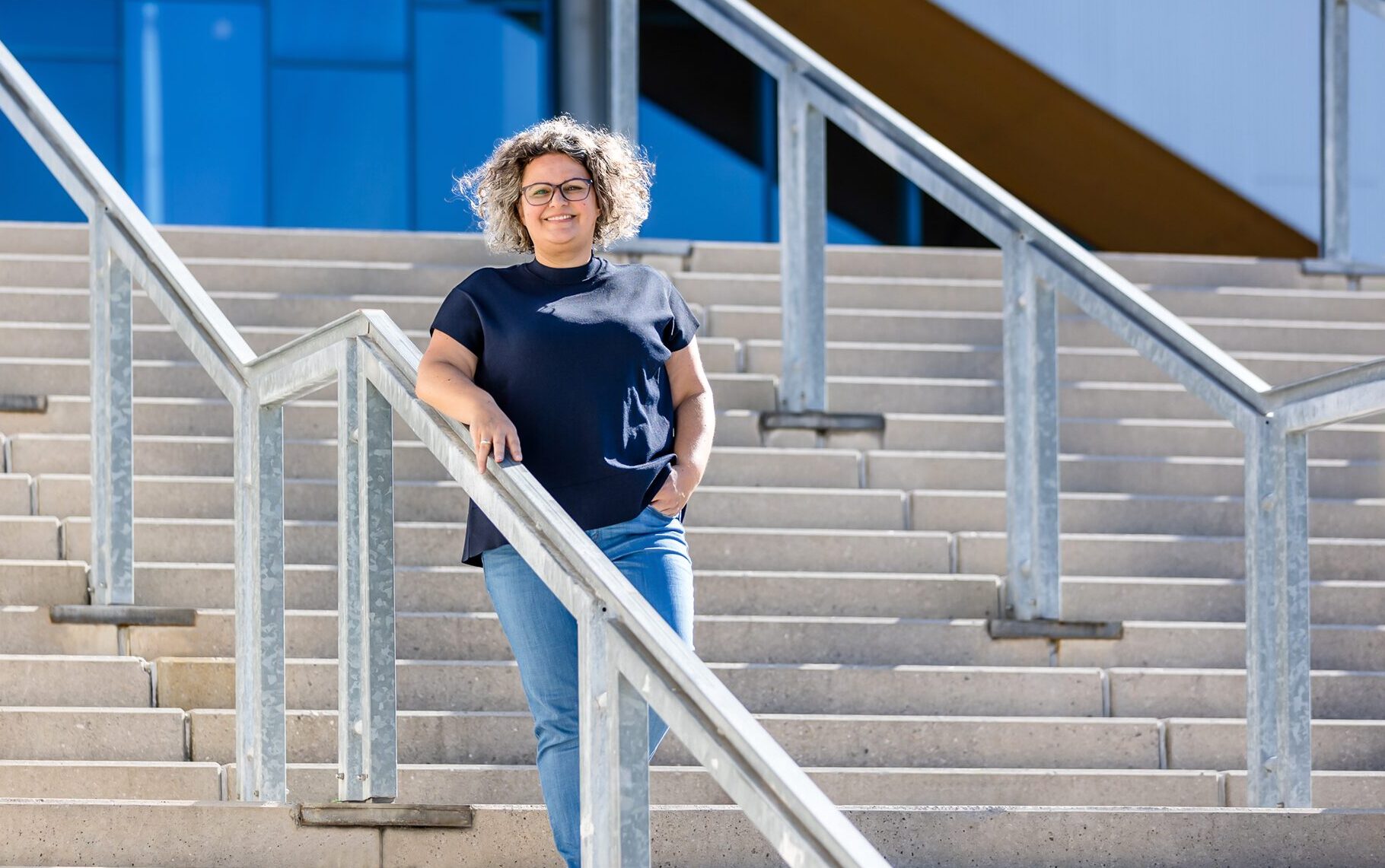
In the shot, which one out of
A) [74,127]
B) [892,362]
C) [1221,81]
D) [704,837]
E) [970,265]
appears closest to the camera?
[704,837]

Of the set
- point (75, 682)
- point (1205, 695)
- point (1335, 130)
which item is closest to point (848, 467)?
point (1205, 695)

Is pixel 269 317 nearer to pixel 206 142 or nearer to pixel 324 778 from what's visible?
pixel 324 778

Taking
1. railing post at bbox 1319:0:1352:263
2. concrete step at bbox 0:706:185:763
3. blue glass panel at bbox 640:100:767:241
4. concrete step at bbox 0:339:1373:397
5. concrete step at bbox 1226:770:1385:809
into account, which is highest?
blue glass panel at bbox 640:100:767:241

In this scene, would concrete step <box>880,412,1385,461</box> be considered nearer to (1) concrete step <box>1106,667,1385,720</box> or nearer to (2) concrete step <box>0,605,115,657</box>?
(1) concrete step <box>1106,667,1385,720</box>

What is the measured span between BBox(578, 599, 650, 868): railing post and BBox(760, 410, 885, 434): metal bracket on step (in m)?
2.68

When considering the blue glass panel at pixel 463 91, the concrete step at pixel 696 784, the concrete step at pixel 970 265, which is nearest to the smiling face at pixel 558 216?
the concrete step at pixel 696 784

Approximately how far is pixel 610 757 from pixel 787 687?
1.67m

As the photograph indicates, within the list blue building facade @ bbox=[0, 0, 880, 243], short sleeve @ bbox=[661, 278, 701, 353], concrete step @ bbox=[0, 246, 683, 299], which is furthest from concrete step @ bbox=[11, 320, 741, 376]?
blue building facade @ bbox=[0, 0, 880, 243]

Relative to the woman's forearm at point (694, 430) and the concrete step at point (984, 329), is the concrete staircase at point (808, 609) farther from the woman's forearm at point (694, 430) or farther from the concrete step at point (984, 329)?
the woman's forearm at point (694, 430)

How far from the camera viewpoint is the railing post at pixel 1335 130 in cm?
703

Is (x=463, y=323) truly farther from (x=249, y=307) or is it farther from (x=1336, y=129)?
(x=1336, y=129)

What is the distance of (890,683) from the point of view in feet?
14.3

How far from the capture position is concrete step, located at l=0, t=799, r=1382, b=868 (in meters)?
3.37

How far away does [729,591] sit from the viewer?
4645 mm
